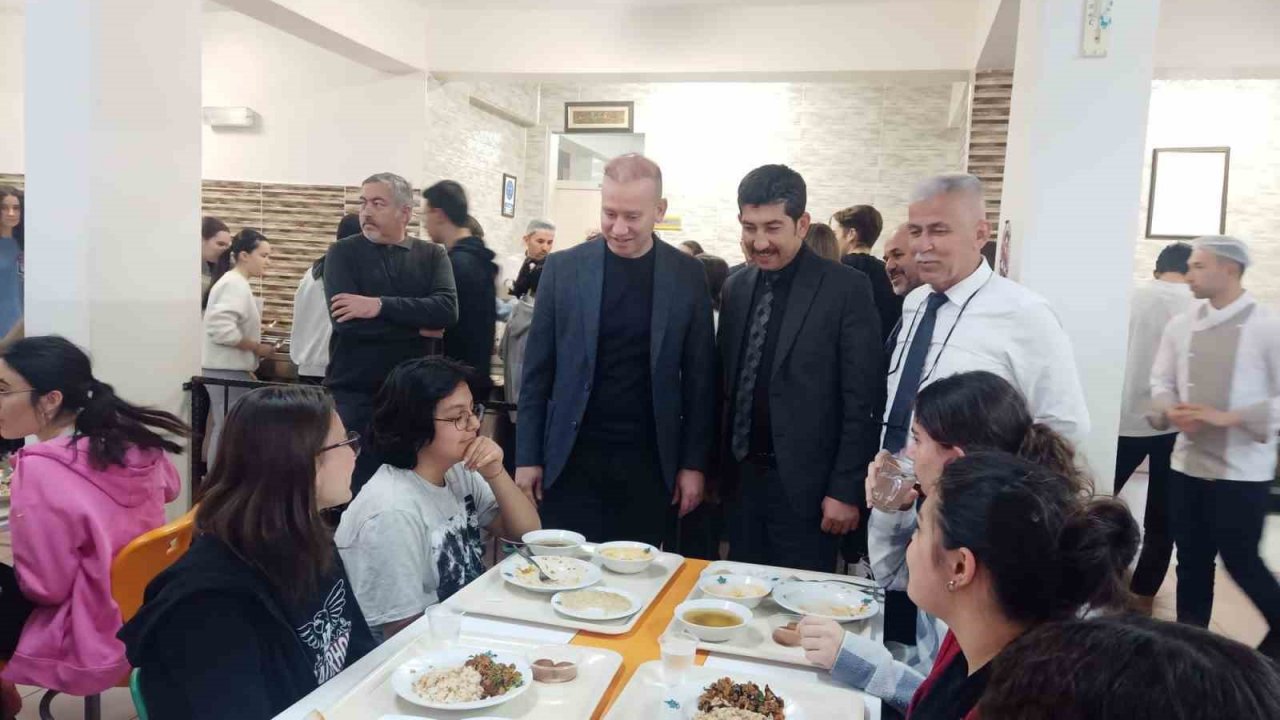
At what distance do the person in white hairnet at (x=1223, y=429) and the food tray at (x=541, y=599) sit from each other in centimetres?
229

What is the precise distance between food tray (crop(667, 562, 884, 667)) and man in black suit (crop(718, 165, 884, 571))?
0.39 m

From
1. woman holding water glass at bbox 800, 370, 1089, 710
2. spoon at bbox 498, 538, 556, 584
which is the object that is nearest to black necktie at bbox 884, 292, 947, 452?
woman holding water glass at bbox 800, 370, 1089, 710

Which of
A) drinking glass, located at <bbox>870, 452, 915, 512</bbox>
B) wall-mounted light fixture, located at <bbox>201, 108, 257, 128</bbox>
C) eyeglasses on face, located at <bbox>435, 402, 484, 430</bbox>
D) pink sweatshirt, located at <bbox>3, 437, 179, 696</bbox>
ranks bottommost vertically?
pink sweatshirt, located at <bbox>3, 437, 179, 696</bbox>

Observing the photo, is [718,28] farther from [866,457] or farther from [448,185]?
[866,457]

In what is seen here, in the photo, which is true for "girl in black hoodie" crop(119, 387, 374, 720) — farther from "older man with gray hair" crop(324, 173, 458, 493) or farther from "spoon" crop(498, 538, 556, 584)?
"older man with gray hair" crop(324, 173, 458, 493)

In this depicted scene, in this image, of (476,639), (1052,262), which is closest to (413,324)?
(476,639)

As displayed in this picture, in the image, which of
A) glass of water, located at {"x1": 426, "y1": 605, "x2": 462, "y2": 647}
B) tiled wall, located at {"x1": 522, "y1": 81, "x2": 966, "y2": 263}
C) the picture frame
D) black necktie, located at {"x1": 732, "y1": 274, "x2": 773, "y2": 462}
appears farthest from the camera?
the picture frame

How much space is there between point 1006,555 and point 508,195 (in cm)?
697

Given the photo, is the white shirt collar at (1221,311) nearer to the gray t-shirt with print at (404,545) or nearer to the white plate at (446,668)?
the gray t-shirt with print at (404,545)

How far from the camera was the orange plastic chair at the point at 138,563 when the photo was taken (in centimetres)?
199

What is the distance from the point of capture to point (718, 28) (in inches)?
230

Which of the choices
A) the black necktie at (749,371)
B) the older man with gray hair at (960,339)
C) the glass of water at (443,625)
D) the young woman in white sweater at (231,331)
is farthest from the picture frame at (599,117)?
the glass of water at (443,625)

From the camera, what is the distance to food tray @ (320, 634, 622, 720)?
4.52ft

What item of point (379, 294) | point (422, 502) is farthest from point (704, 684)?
point (379, 294)
